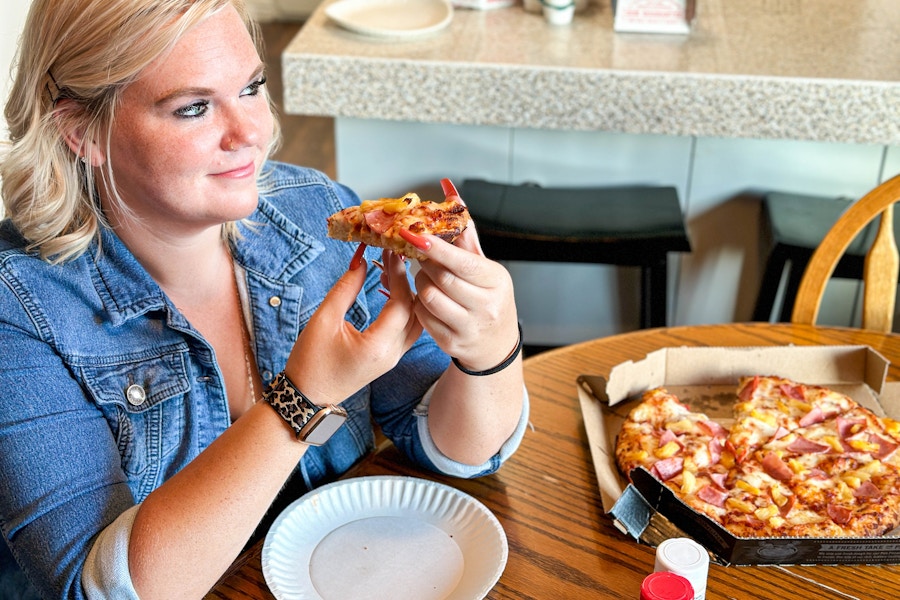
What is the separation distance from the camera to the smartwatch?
3.52ft

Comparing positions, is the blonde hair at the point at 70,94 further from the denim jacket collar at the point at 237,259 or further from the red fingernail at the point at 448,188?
the red fingernail at the point at 448,188

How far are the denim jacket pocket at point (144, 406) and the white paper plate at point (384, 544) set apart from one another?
8.6 inches

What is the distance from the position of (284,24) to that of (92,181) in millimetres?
5395

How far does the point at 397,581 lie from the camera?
1135mm

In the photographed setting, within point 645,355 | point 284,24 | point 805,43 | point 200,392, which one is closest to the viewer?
point 200,392

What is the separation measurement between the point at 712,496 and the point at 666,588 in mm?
311

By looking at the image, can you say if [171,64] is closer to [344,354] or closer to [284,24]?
[344,354]

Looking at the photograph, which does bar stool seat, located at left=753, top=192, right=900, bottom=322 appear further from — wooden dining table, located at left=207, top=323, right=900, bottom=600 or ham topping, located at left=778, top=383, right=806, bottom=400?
ham topping, located at left=778, top=383, right=806, bottom=400

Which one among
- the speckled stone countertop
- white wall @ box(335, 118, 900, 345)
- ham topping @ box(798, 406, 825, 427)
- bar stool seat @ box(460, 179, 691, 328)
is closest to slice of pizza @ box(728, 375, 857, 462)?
ham topping @ box(798, 406, 825, 427)

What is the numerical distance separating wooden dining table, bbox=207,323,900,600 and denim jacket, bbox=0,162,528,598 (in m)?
0.05

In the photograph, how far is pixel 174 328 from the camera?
4.29 feet

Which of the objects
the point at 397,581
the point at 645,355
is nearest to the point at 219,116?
the point at 397,581

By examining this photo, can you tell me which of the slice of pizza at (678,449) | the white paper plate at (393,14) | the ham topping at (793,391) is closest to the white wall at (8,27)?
the white paper plate at (393,14)

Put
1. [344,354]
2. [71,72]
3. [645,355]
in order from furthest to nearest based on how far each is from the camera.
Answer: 1. [645,355]
2. [71,72]
3. [344,354]
